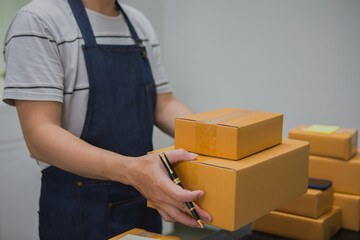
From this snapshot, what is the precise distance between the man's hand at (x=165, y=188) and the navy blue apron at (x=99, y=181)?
0.40 meters

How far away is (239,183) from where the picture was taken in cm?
97

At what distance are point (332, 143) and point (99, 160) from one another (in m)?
0.93

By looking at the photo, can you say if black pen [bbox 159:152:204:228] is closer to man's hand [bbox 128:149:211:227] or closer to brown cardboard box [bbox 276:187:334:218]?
man's hand [bbox 128:149:211:227]

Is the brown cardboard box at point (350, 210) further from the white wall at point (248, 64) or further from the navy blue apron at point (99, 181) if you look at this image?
the white wall at point (248, 64)

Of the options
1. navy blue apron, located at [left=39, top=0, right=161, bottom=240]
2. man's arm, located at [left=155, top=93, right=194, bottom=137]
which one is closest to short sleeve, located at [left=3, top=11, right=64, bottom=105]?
navy blue apron, located at [left=39, top=0, right=161, bottom=240]

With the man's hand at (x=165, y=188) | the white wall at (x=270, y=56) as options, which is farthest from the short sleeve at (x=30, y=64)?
the white wall at (x=270, y=56)

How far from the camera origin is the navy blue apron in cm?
Result: 143

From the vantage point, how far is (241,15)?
9.95 feet

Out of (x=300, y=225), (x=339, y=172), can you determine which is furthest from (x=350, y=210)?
(x=300, y=225)

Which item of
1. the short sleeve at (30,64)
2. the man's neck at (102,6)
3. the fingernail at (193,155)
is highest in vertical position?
the man's neck at (102,6)

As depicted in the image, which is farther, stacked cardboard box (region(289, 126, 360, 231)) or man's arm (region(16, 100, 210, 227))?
stacked cardboard box (region(289, 126, 360, 231))

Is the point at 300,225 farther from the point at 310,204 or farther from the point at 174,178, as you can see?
the point at 174,178

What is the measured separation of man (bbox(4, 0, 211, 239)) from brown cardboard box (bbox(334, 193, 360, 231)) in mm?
693

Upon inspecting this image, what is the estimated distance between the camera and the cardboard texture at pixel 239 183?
980 mm
